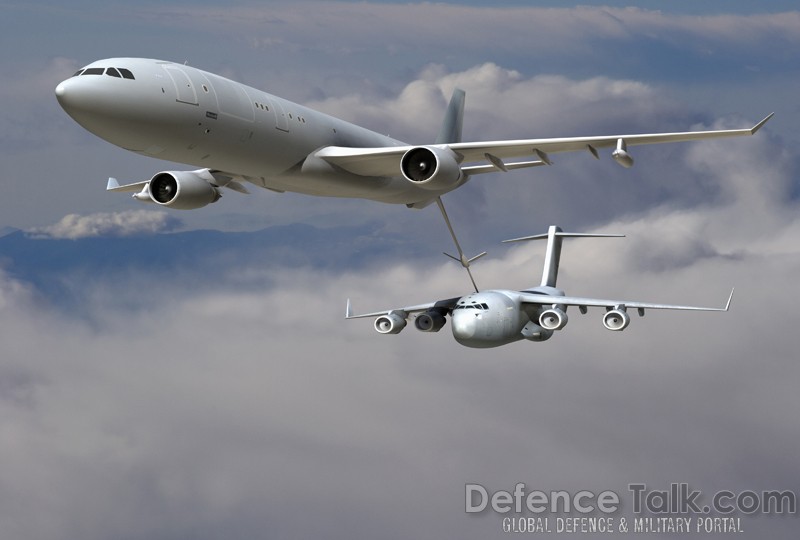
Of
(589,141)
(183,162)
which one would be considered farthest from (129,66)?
(589,141)

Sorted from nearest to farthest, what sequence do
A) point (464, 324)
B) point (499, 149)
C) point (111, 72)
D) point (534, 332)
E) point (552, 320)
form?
point (111, 72), point (499, 149), point (464, 324), point (552, 320), point (534, 332)

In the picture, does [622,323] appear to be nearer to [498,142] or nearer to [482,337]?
[482,337]

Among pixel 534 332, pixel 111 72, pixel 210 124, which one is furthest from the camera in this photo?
pixel 534 332

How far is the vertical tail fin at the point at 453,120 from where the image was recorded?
42844 millimetres

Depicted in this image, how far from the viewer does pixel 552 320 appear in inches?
1539

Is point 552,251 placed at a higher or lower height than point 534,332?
higher

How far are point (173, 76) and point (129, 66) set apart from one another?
123cm

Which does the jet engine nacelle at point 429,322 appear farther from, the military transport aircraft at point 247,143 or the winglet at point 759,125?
the winglet at point 759,125

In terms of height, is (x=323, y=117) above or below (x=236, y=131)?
above

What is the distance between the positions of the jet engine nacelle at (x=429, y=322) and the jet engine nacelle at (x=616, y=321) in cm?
625

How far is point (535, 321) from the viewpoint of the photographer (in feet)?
136

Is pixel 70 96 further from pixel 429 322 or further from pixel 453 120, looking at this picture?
pixel 453 120

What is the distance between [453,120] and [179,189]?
13531 millimetres

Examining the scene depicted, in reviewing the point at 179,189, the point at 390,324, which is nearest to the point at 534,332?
the point at 390,324
